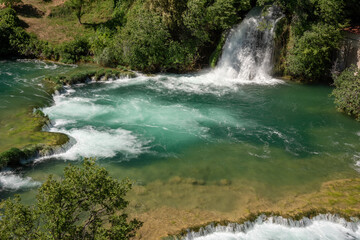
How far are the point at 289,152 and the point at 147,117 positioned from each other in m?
9.95

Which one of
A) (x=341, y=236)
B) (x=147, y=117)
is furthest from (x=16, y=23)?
(x=341, y=236)

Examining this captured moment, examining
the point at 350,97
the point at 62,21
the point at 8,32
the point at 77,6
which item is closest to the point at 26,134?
the point at 350,97

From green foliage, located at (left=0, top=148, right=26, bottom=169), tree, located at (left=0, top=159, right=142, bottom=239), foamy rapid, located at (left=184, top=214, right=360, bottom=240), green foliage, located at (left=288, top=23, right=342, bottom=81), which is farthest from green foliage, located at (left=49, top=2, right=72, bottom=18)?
foamy rapid, located at (left=184, top=214, right=360, bottom=240)

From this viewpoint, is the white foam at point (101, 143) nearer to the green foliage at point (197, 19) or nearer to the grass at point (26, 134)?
the grass at point (26, 134)

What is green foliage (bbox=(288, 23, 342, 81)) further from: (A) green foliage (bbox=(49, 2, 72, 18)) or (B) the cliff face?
(A) green foliage (bbox=(49, 2, 72, 18))

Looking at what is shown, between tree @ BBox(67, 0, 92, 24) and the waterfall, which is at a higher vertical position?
tree @ BBox(67, 0, 92, 24)

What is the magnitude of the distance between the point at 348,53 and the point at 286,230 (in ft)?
68.5

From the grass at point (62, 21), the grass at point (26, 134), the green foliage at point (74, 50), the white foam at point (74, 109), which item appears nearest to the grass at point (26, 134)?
the grass at point (26, 134)

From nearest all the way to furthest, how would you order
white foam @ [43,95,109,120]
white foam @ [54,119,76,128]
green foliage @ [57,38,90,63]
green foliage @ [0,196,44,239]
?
green foliage @ [0,196,44,239] < white foam @ [54,119,76,128] < white foam @ [43,95,109,120] < green foliage @ [57,38,90,63]

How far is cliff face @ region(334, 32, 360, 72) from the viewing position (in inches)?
1113

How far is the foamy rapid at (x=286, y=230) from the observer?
13.4m

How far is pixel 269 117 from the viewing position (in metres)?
24.0

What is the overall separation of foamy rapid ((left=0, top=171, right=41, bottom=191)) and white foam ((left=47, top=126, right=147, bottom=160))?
254 centimetres

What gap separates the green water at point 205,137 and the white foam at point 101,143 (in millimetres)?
57
